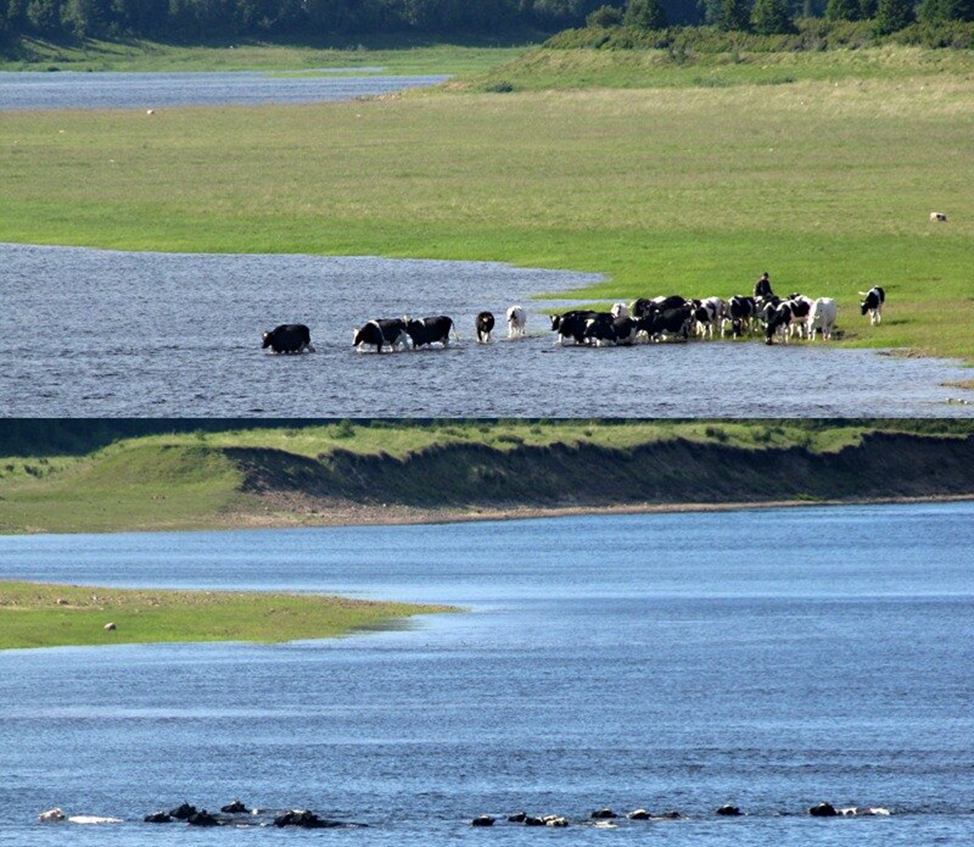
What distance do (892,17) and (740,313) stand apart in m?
64.9

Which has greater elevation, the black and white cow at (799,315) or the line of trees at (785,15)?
the line of trees at (785,15)

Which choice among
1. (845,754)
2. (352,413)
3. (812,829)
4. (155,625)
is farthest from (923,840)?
(155,625)

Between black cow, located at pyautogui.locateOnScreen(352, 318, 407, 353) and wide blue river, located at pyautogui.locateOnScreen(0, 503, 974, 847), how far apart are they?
16.9 ft

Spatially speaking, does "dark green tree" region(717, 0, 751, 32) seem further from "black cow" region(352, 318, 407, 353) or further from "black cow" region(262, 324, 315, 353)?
"black cow" region(262, 324, 315, 353)

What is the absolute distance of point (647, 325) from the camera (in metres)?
40.9

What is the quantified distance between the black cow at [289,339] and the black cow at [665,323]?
6.07 meters

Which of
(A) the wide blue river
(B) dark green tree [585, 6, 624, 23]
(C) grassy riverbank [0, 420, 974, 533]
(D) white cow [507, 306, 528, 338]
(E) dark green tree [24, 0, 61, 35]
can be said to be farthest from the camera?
(E) dark green tree [24, 0, 61, 35]

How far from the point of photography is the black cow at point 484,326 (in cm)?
4125

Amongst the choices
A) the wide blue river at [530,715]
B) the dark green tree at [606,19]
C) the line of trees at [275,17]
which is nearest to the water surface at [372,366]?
the wide blue river at [530,715]

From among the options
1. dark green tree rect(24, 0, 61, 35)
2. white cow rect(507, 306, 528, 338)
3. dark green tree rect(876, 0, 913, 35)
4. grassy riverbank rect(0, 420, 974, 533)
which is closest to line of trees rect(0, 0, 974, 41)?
dark green tree rect(24, 0, 61, 35)

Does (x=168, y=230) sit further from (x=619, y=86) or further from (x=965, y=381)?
(x=619, y=86)

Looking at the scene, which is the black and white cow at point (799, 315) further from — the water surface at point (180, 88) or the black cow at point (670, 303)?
the water surface at point (180, 88)

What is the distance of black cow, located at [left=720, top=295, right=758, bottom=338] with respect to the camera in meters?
41.5

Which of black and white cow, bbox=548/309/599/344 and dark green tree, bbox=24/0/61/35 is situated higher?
dark green tree, bbox=24/0/61/35
